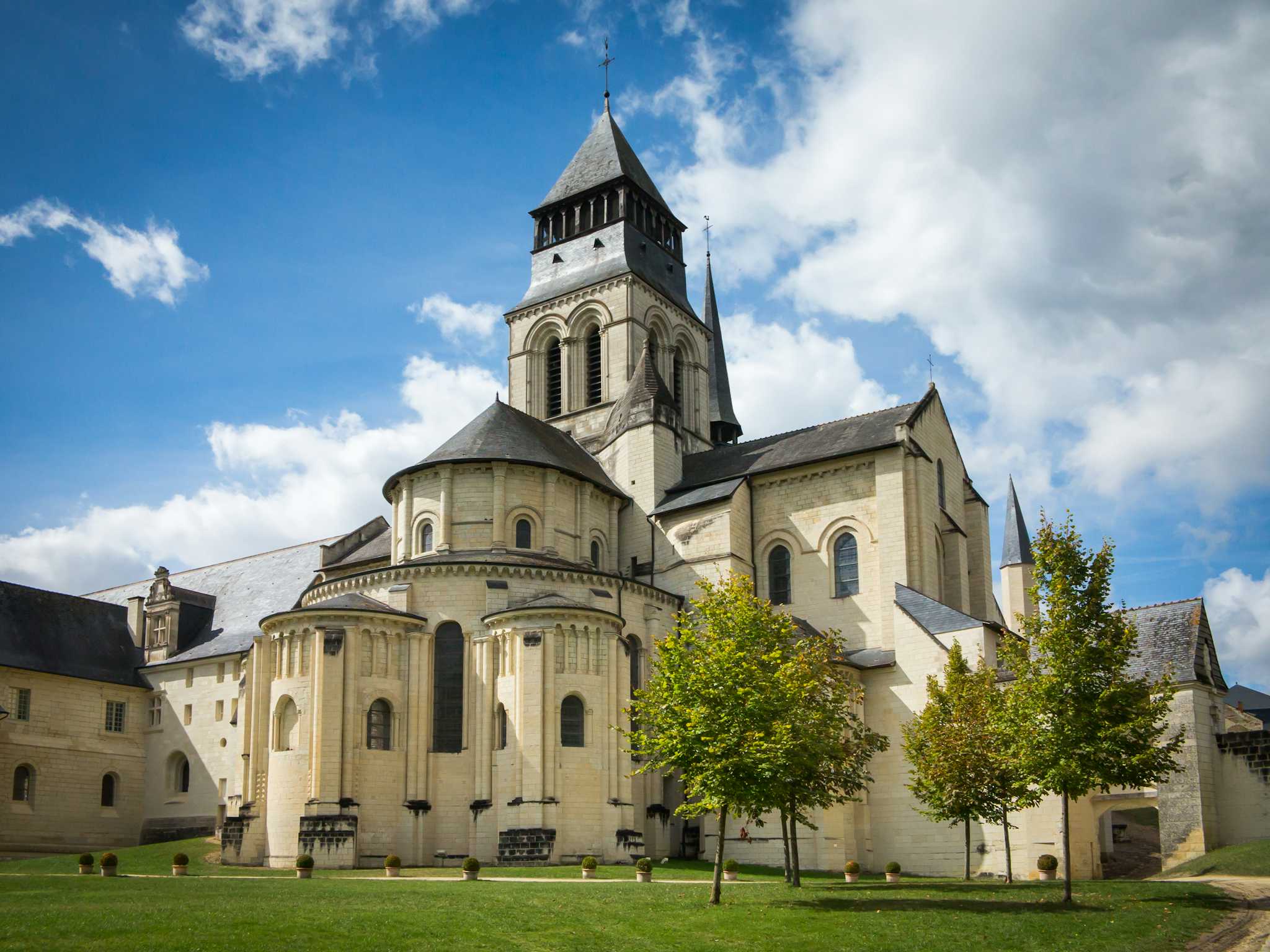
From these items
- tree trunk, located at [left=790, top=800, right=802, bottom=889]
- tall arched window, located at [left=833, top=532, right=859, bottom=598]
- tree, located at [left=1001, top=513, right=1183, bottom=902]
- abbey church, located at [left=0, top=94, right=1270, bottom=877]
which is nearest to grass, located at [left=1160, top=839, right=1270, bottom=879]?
abbey church, located at [left=0, top=94, right=1270, bottom=877]

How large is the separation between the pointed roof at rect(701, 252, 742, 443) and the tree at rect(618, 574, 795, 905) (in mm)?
39564

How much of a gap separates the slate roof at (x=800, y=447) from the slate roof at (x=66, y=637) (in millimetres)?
27167

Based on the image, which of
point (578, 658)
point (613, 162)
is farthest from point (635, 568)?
point (613, 162)

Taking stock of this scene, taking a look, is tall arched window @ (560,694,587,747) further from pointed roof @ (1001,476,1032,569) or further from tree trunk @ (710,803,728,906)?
pointed roof @ (1001,476,1032,569)

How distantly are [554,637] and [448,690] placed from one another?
163 inches

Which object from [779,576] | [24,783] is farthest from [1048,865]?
[24,783]

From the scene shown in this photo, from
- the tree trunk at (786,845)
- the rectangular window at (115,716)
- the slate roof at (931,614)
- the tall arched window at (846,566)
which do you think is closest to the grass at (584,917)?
the tree trunk at (786,845)

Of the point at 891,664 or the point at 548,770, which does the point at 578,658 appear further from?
the point at 891,664

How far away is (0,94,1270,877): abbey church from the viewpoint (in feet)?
114

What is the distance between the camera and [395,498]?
144 feet

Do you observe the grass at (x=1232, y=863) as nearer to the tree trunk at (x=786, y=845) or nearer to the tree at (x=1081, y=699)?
the tree at (x=1081, y=699)

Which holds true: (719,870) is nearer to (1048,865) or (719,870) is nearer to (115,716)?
(1048,865)

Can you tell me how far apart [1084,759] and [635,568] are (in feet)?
81.1

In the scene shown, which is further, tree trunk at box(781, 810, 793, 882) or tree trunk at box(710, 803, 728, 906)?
tree trunk at box(781, 810, 793, 882)
